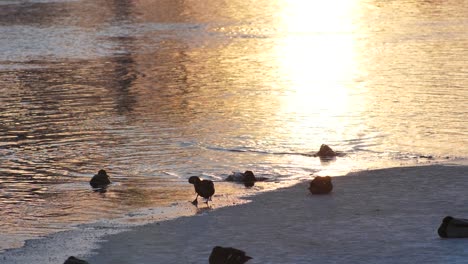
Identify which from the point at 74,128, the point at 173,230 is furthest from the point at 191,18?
the point at 173,230

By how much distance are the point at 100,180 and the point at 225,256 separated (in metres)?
4.72

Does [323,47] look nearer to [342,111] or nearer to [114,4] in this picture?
[342,111]

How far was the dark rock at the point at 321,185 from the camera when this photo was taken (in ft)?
38.5

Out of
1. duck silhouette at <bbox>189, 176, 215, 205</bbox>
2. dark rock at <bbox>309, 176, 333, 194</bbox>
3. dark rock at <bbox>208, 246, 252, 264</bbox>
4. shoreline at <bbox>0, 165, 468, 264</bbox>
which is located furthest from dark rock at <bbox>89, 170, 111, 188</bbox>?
dark rock at <bbox>208, 246, 252, 264</bbox>

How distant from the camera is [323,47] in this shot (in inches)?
1266

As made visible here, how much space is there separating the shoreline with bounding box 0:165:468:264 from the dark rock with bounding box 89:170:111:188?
2.13 meters

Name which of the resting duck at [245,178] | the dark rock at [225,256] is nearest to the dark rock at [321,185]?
the resting duck at [245,178]

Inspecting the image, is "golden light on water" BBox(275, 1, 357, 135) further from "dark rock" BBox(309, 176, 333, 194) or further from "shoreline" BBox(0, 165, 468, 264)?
"shoreline" BBox(0, 165, 468, 264)

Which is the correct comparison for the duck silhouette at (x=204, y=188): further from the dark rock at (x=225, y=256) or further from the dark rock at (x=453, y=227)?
the dark rock at (x=453, y=227)

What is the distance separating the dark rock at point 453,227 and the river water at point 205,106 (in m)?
3.81

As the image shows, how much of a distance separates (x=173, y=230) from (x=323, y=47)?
22315 millimetres

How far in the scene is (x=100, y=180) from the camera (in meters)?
13.1

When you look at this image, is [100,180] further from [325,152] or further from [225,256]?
[225,256]

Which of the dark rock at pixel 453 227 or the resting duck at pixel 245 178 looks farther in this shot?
the resting duck at pixel 245 178
